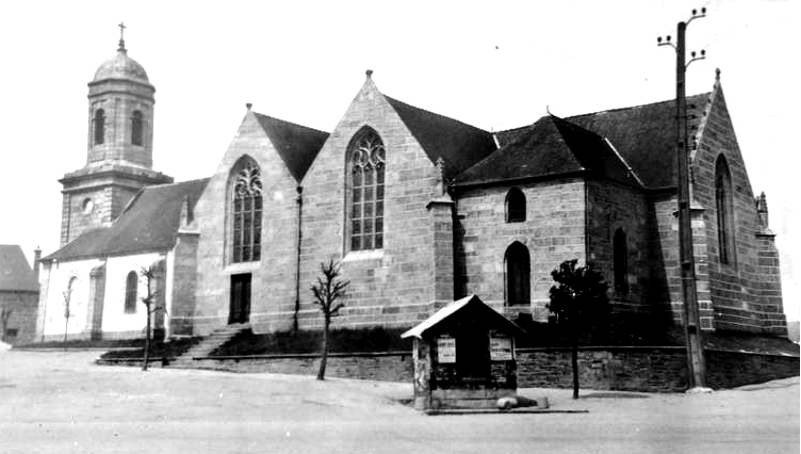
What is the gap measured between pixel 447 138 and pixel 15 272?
5281 cm

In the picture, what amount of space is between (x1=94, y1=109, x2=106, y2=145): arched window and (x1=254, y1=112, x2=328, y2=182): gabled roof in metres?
18.7

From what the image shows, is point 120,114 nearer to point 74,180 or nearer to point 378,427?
point 74,180

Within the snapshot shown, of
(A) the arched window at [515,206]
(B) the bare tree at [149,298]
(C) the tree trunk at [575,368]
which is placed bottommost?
(C) the tree trunk at [575,368]

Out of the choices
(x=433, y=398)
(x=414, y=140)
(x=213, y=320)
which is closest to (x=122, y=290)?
(x=213, y=320)

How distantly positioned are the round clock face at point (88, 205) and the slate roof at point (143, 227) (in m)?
1.90

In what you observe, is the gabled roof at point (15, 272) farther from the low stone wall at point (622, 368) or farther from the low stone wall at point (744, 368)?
the low stone wall at point (744, 368)

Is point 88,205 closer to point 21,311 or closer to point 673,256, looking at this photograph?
point 21,311

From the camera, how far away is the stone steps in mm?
38906

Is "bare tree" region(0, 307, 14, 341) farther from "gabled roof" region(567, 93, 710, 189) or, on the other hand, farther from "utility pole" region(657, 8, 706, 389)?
"utility pole" region(657, 8, 706, 389)

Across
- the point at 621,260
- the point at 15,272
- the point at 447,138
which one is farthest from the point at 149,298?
the point at 15,272

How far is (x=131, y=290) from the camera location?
2057 inches

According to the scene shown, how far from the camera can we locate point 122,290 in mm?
52469

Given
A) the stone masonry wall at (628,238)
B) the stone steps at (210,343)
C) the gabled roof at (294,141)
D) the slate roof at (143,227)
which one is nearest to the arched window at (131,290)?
the slate roof at (143,227)

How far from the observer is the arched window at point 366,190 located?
40.1m
